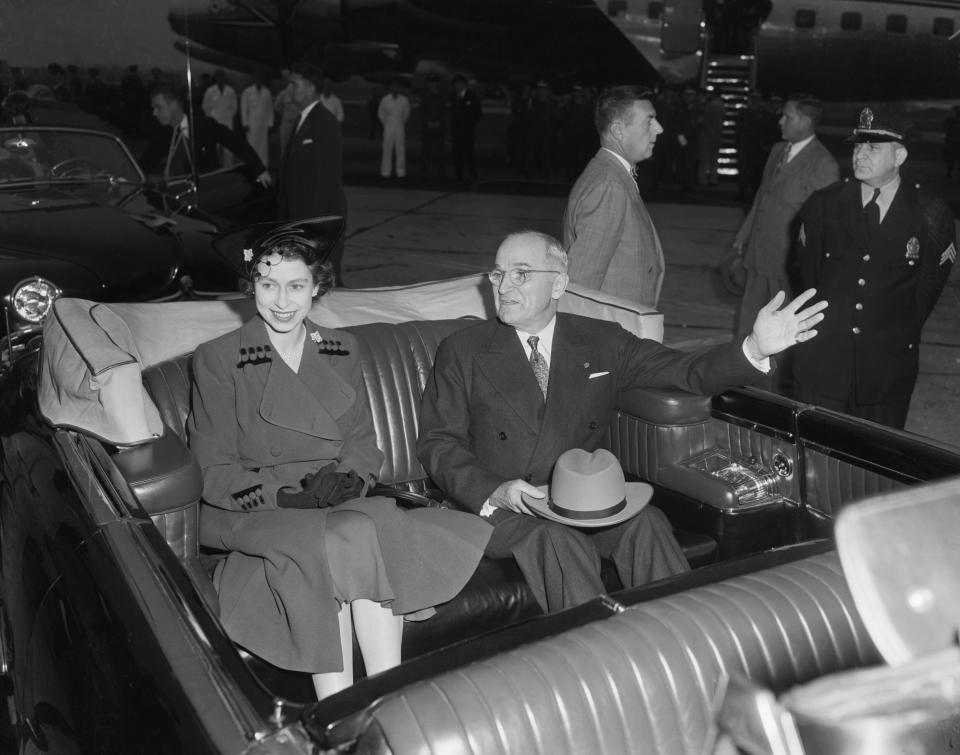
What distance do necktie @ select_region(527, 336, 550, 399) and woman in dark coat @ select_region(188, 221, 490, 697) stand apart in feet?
1.77

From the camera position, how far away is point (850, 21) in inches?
815

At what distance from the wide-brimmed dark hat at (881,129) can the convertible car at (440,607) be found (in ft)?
3.82

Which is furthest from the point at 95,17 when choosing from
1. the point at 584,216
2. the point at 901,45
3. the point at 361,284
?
the point at 901,45

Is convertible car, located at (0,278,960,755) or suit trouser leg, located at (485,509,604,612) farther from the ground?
convertible car, located at (0,278,960,755)

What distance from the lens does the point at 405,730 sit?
1410 mm

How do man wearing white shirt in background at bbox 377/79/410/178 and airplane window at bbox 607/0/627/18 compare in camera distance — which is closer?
man wearing white shirt in background at bbox 377/79/410/178

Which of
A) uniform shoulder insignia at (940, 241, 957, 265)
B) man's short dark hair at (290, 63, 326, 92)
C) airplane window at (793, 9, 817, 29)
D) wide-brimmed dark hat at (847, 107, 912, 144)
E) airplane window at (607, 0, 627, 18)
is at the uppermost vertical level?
airplane window at (607, 0, 627, 18)

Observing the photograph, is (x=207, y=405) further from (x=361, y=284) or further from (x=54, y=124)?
(x=361, y=284)

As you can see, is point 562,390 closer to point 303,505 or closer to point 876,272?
point 303,505

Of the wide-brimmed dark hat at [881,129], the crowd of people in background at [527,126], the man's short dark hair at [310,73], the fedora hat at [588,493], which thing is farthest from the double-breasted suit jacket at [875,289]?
the crowd of people in background at [527,126]

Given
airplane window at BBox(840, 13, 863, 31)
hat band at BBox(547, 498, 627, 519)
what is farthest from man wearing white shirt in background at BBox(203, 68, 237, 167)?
hat band at BBox(547, 498, 627, 519)

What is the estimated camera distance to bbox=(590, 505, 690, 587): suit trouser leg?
281 cm

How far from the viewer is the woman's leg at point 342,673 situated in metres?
2.36

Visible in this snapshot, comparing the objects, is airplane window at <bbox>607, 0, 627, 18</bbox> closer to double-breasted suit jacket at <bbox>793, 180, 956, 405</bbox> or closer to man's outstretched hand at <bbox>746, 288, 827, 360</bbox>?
double-breasted suit jacket at <bbox>793, 180, 956, 405</bbox>
